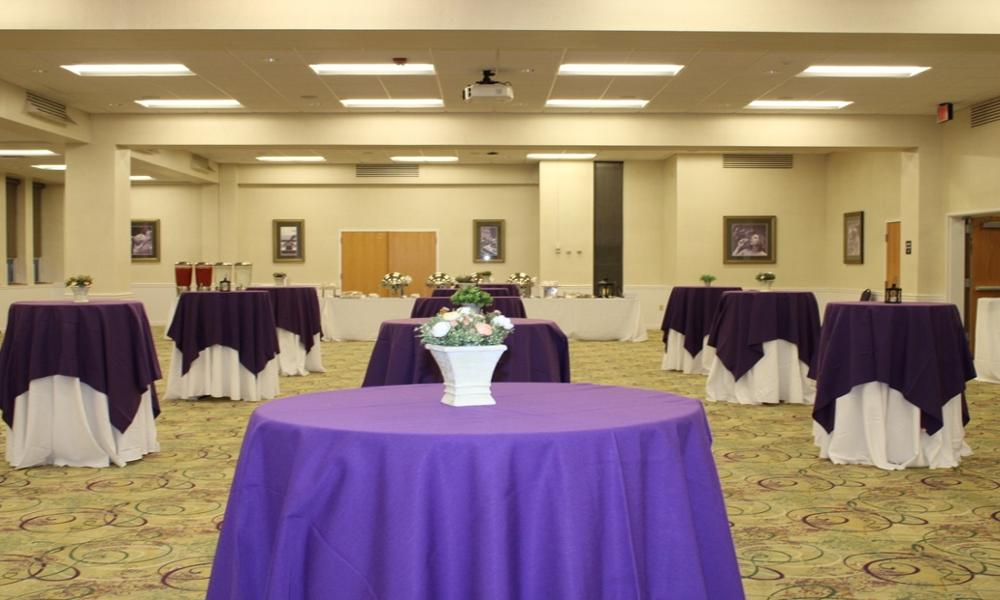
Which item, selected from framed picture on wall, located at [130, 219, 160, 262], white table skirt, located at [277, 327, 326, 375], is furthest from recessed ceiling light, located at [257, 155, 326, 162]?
white table skirt, located at [277, 327, 326, 375]

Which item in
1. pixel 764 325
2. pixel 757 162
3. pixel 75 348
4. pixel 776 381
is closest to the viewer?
pixel 75 348

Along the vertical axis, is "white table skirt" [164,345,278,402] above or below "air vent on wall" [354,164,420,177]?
below

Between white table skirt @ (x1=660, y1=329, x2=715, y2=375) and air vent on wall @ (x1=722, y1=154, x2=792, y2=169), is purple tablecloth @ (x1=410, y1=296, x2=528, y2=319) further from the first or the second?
air vent on wall @ (x1=722, y1=154, x2=792, y2=169)

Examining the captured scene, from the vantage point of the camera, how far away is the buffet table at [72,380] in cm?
527

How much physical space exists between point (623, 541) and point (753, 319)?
616 cm

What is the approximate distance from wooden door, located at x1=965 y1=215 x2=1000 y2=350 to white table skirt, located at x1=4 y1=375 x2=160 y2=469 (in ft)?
36.6

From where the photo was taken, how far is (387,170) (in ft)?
61.3

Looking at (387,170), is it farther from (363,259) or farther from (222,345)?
(222,345)

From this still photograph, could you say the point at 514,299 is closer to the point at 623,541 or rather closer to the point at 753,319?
the point at 753,319

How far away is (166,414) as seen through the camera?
7430mm

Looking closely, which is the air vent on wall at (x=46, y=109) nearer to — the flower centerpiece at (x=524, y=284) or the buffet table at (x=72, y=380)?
the buffet table at (x=72, y=380)

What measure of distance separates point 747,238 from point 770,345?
930cm

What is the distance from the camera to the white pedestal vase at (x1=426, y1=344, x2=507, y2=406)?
8.14 ft

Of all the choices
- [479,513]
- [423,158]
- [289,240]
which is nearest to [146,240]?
[289,240]
